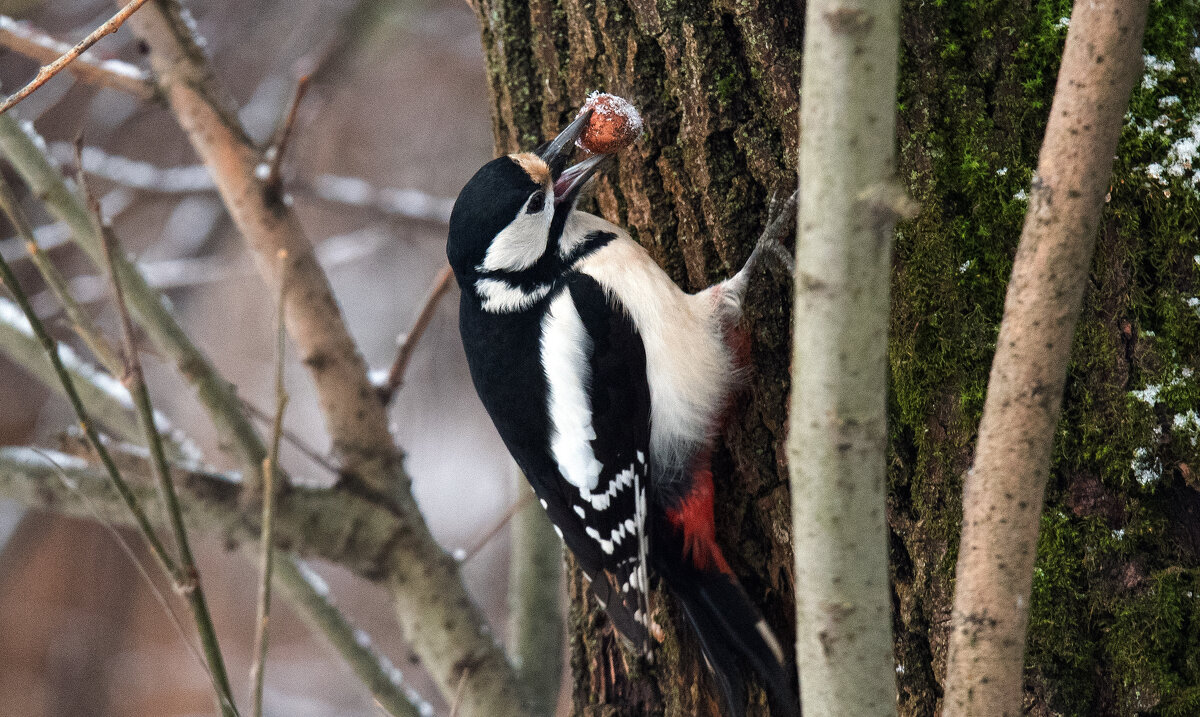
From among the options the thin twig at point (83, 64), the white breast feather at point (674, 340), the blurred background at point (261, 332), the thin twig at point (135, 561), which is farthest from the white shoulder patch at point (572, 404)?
the blurred background at point (261, 332)

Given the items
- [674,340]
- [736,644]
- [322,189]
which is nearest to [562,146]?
[674,340]

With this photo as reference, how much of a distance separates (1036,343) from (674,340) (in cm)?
107

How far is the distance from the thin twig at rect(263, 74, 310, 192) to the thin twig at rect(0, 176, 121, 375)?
65 centimetres

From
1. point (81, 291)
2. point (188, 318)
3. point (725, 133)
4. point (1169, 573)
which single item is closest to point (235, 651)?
point (188, 318)

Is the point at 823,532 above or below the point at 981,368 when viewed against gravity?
below

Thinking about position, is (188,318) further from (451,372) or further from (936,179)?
(936,179)

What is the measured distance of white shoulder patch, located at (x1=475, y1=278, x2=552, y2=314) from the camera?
89.4 inches

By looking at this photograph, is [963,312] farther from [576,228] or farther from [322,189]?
[322,189]

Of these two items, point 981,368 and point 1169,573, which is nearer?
point 1169,573

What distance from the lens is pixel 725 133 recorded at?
1.96 metres

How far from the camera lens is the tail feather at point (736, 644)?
75.0 inches

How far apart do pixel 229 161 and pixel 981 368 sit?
6.44ft

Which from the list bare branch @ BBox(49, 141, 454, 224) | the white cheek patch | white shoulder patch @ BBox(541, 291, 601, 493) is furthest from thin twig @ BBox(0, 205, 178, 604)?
bare branch @ BBox(49, 141, 454, 224)

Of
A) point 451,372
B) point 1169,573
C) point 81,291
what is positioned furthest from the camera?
point 451,372
